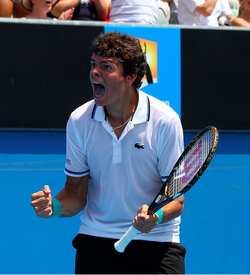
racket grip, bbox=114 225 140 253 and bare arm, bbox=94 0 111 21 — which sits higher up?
bare arm, bbox=94 0 111 21

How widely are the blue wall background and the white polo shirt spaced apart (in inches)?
47.9

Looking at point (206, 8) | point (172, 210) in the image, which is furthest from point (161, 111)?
point (206, 8)

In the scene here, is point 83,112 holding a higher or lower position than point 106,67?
lower

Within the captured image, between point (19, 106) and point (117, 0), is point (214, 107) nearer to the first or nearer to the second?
point (117, 0)

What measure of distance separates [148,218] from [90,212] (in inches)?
18.7

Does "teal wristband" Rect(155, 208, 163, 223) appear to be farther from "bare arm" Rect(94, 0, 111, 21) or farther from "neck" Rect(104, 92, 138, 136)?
"bare arm" Rect(94, 0, 111, 21)

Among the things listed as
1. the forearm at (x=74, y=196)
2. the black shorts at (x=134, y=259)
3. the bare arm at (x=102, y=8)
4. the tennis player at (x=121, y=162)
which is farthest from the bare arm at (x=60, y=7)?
the black shorts at (x=134, y=259)

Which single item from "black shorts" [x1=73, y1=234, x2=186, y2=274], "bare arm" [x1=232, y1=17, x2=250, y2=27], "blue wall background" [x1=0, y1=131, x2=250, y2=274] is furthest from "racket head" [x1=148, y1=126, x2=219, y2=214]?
"bare arm" [x1=232, y1=17, x2=250, y2=27]

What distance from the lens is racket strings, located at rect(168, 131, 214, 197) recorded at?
1881 millimetres

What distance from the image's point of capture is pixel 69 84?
3170 mm

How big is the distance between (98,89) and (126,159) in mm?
374

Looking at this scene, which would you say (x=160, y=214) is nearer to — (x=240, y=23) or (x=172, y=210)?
(x=172, y=210)

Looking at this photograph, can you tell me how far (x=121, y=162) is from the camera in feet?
6.54

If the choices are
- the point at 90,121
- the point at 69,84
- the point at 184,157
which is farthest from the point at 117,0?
the point at 184,157
